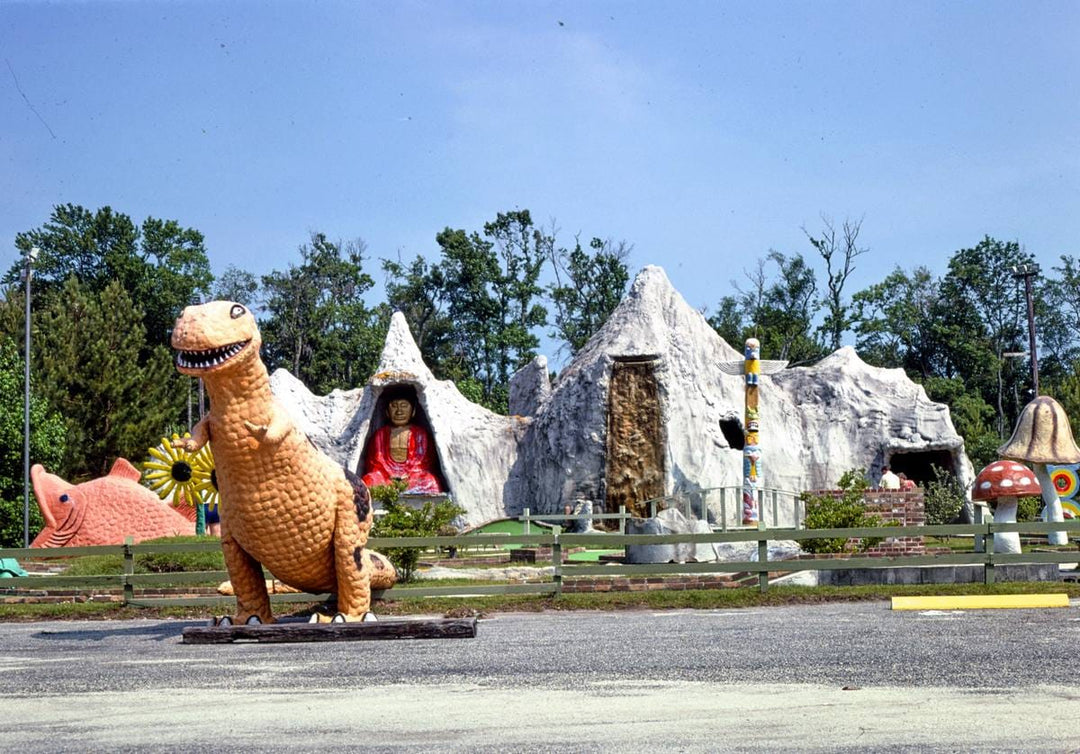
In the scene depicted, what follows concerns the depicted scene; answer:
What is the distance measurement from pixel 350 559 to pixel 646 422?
20043 millimetres

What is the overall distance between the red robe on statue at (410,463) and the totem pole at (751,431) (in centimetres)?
1246

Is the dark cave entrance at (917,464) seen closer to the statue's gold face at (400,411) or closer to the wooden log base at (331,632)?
the statue's gold face at (400,411)

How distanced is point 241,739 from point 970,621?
6.95 metres

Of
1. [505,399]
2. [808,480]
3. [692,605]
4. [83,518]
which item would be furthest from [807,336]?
[692,605]

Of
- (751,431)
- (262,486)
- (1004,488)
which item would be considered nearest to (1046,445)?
(1004,488)

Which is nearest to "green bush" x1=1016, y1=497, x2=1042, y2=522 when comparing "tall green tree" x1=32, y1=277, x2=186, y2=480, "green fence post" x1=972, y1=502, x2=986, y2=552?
"green fence post" x1=972, y1=502, x2=986, y2=552

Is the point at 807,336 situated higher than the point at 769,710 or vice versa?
the point at 807,336

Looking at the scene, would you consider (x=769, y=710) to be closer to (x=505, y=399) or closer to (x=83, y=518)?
(x=83, y=518)

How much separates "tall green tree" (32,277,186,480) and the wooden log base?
32.6 m

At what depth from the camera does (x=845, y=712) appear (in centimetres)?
611

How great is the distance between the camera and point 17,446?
1232 inches

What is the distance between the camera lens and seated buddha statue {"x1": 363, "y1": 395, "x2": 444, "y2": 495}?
33.9 m

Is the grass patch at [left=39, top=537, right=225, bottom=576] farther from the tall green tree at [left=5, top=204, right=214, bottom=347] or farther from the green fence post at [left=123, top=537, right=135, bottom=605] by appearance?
the tall green tree at [left=5, top=204, right=214, bottom=347]

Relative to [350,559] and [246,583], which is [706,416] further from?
[246,583]
